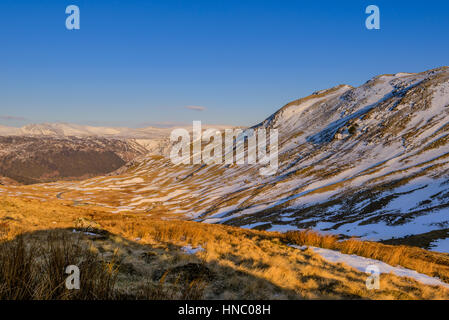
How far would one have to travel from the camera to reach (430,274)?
40.9 ft

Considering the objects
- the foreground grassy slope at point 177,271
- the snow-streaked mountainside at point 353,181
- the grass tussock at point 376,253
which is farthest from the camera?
the snow-streaked mountainside at point 353,181

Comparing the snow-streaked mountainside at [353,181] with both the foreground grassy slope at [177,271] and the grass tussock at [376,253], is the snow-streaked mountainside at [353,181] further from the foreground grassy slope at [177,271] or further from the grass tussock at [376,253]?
the foreground grassy slope at [177,271]

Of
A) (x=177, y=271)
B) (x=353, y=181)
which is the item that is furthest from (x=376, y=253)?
(x=353, y=181)

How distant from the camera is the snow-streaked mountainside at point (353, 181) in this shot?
189 feet

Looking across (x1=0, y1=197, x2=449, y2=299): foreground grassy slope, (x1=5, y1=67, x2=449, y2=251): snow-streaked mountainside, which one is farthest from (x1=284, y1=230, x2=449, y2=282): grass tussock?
(x1=5, y1=67, x2=449, y2=251): snow-streaked mountainside

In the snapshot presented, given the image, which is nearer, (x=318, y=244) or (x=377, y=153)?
(x=318, y=244)

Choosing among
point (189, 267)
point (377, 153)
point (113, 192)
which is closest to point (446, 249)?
point (189, 267)

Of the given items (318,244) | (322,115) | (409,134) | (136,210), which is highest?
(322,115)

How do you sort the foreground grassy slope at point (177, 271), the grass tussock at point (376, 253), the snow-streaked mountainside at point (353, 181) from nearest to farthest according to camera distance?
1. the foreground grassy slope at point (177, 271)
2. the grass tussock at point (376, 253)
3. the snow-streaked mountainside at point (353, 181)

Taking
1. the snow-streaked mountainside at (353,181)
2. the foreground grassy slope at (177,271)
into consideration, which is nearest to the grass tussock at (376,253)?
the foreground grassy slope at (177,271)

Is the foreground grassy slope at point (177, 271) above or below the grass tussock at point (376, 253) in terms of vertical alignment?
above

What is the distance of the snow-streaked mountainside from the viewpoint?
189ft
